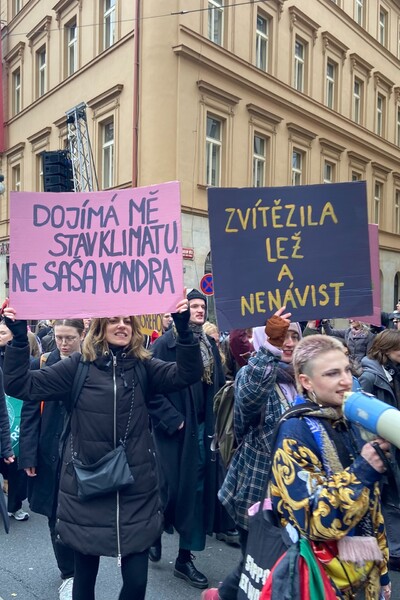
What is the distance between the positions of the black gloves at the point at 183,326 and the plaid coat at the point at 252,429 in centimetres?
30

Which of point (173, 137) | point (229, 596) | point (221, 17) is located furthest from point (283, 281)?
point (221, 17)

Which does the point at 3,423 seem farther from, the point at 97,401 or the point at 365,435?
the point at 365,435

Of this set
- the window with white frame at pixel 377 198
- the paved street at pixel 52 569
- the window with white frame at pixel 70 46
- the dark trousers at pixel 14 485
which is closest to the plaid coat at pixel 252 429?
the paved street at pixel 52 569

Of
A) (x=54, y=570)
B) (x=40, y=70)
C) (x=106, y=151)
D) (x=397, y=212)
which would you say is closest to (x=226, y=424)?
(x=54, y=570)

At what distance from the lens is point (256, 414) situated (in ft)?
9.31

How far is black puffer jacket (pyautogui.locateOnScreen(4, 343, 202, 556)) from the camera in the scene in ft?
8.86

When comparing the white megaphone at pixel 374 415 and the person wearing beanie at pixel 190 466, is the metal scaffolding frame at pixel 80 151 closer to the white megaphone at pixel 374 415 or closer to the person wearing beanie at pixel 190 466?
the person wearing beanie at pixel 190 466

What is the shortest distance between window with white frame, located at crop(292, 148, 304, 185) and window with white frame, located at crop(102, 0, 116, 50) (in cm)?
672

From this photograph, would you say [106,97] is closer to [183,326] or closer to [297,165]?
[297,165]

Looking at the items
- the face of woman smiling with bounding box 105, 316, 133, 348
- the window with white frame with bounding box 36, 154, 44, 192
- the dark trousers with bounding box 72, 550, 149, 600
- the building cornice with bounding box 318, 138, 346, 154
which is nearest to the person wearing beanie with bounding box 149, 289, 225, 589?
the face of woman smiling with bounding box 105, 316, 133, 348

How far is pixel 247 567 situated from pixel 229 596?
962 millimetres

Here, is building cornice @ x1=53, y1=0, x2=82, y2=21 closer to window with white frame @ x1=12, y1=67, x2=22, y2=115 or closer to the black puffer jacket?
window with white frame @ x1=12, y1=67, x2=22, y2=115

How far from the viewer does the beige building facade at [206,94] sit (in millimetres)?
14930

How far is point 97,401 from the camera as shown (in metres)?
2.79
